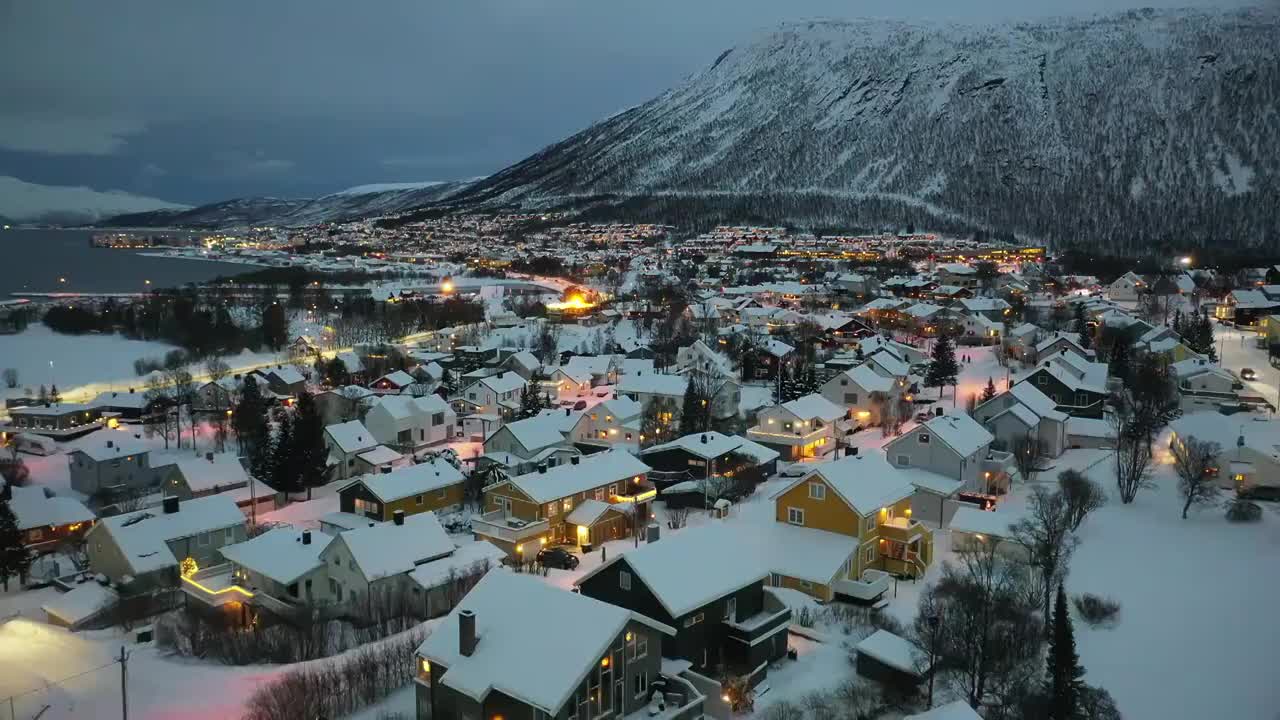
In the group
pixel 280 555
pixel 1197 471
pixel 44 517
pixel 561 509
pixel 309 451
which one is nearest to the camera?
pixel 280 555

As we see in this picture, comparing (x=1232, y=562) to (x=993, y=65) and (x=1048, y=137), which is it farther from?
(x=993, y=65)

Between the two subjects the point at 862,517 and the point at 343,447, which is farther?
the point at 343,447

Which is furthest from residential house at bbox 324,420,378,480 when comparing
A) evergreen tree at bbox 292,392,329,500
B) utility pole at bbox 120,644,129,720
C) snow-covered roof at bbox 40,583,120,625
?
utility pole at bbox 120,644,129,720

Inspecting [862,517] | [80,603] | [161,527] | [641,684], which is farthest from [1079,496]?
[80,603]

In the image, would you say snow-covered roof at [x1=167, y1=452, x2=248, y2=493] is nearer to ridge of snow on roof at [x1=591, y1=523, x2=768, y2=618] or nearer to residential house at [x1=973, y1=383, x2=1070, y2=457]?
ridge of snow on roof at [x1=591, y1=523, x2=768, y2=618]

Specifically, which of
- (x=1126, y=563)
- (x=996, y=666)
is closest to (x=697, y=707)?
(x=996, y=666)

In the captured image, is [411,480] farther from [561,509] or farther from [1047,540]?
[1047,540]
